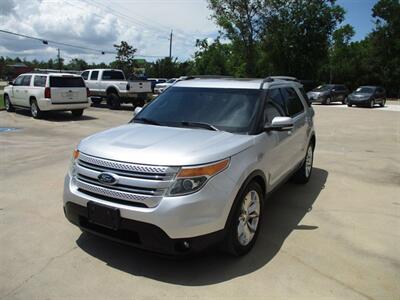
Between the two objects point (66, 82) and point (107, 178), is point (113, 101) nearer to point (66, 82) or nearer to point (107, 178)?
point (66, 82)

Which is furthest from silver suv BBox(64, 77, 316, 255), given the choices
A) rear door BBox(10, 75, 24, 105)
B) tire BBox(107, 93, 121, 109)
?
tire BBox(107, 93, 121, 109)

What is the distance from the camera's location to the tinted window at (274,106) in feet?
15.1

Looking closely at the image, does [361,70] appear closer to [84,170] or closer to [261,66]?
[261,66]

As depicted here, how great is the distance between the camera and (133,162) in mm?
3350

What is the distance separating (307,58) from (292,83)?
39.0m

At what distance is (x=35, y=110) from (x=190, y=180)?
13.8m

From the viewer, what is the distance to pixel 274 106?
4891mm

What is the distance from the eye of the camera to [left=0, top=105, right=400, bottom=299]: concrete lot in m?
3.33

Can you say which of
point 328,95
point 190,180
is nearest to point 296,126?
point 190,180

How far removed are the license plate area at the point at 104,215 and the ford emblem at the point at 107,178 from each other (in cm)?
22

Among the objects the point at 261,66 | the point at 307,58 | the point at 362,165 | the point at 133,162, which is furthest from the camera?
the point at 261,66

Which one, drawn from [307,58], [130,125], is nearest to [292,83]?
[130,125]

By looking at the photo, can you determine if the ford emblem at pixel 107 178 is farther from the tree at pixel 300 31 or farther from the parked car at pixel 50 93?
the tree at pixel 300 31

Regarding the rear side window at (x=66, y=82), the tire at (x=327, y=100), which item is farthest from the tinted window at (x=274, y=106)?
the tire at (x=327, y=100)
